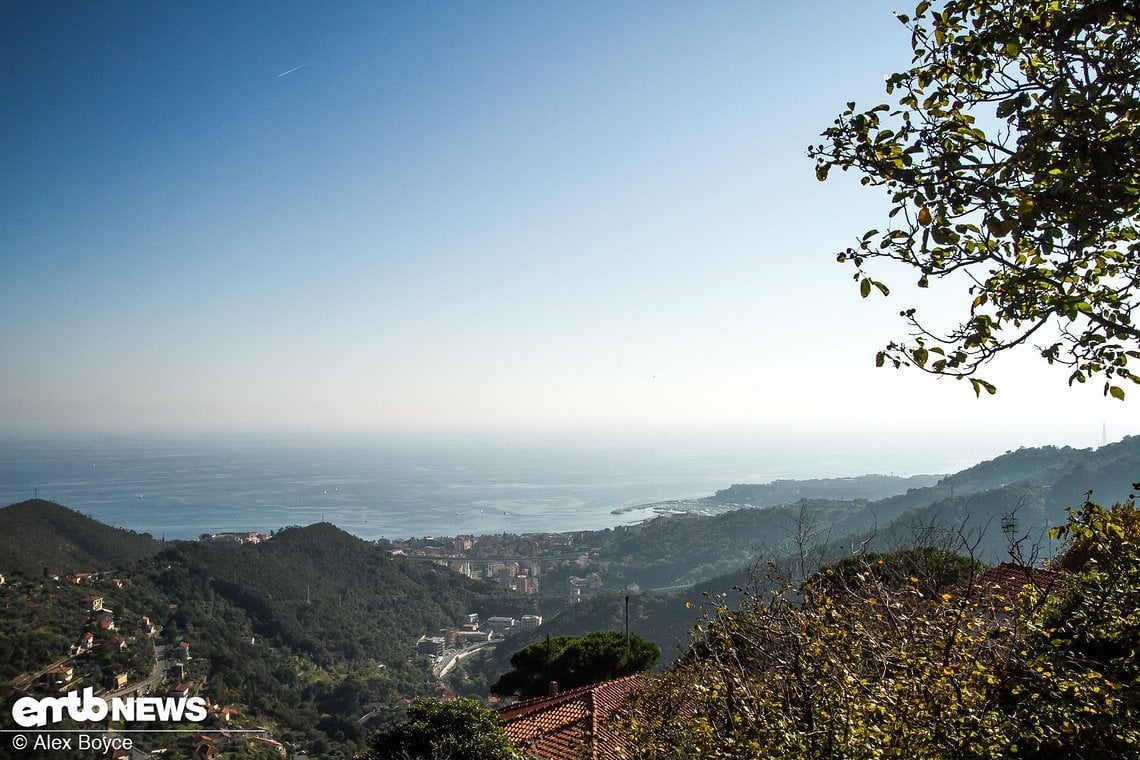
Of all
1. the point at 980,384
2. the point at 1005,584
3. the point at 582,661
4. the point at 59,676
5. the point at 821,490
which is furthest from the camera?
the point at 821,490

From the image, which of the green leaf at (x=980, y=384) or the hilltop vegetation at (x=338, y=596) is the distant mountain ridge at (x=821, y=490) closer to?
the hilltop vegetation at (x=338, y=596)

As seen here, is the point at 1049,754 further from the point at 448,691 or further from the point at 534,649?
the point at 448,691

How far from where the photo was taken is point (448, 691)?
3275 centimetres

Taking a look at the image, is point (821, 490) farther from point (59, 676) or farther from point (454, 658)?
point (59, 676)

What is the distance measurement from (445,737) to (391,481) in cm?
12824

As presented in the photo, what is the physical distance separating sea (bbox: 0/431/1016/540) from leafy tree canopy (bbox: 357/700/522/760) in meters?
70.9

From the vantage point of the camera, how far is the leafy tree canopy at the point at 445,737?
7.57m

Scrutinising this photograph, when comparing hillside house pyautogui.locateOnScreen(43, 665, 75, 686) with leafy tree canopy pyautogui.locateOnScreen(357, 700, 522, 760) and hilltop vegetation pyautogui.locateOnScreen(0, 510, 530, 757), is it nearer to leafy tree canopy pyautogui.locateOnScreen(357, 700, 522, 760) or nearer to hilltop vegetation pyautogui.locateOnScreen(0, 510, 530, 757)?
hilltop vegetation pyautogui.locateOnScreen(0, 510, 530, 757)

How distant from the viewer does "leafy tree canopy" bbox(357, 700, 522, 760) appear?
7.57 metres

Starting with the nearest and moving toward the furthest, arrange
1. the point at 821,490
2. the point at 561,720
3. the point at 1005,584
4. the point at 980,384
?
1. the point at 980,384
2. the point at 1005,584
3. the point at 561,720
4. the point at 821,490

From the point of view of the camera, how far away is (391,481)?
130 m

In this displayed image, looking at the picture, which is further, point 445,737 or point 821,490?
point 821,490

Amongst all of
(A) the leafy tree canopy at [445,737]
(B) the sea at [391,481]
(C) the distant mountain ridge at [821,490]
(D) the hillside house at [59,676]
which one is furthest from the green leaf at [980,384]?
(C) the distant mountain ridge at [821,490]

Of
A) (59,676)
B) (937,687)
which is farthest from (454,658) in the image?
(937,687)
